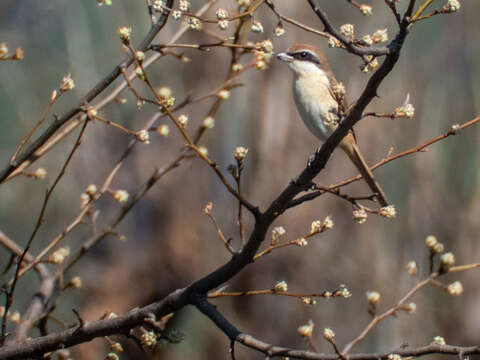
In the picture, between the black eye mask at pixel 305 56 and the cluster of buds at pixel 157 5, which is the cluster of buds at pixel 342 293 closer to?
the cluster of buds at pixel 157 5

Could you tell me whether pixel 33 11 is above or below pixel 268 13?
above

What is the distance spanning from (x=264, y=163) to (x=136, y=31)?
7.05 ft

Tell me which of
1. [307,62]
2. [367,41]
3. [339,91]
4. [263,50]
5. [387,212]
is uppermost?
[307,62]

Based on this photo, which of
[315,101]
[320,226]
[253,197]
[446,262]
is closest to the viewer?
[446,262]

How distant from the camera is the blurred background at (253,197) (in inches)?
219

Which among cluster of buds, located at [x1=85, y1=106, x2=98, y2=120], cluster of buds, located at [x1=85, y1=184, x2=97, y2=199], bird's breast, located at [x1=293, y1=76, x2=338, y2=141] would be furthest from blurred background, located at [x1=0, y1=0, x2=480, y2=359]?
cluster of buds, located at [x1=85, y1=106, x2=98, y2=120]

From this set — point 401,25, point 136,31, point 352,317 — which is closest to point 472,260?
point 352,317

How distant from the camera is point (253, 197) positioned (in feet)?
18.5

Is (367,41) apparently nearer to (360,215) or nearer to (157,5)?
(360,215)

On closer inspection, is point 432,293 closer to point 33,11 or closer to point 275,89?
point 275,89

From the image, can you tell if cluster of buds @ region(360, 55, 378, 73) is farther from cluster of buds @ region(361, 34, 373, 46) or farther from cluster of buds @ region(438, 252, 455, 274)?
cluster of buds @ region(438, 252, 455, 274)

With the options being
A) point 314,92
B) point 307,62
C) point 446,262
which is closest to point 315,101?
point 314,92

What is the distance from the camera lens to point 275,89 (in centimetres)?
568

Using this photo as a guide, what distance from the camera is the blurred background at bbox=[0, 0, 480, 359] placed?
5.56 metres
